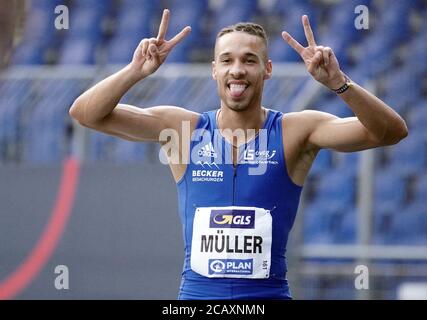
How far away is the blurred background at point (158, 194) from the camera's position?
29.8ft

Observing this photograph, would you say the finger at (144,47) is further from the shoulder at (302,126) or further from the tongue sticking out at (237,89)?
the shoulder at (302,126)

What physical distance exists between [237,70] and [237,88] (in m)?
0.08

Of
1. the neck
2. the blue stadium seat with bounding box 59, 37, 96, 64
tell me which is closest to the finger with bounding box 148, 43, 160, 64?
the neck

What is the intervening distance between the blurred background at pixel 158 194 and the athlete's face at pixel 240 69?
3693 millimetres

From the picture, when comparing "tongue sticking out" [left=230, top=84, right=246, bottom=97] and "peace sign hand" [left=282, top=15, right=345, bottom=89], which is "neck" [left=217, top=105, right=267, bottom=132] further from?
"peace sign hand" [left=282, top=15, right=345, bottom=89]

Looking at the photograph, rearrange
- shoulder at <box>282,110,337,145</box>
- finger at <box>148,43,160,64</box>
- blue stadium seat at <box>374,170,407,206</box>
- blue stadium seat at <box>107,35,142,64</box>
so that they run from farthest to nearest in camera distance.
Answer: blue stadium seat at <box>107,35,142,64</box> < blue stadium seat at <box>374,170,407,206</box> < shoulder at <box>282,110,337,145</box> < finger at <box>148,43,160,64</box>

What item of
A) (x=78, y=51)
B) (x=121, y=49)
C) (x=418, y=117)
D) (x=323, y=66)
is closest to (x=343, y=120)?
(x=323, y=66)

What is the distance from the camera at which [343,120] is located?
16.7ft

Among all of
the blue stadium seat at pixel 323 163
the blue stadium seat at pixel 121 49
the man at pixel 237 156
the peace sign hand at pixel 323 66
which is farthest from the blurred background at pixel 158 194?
the peace sign hand at pixel 323 66

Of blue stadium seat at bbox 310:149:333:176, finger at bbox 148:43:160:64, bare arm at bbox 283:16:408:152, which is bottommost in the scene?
bare arm at bbox 283:16:408:152

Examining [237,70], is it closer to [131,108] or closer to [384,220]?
[131,108]

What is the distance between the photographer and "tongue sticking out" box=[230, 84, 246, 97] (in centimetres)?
508

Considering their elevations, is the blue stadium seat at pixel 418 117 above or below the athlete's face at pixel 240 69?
above

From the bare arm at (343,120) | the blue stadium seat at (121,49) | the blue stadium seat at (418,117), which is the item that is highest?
the blue stadium seat at (121,49)
